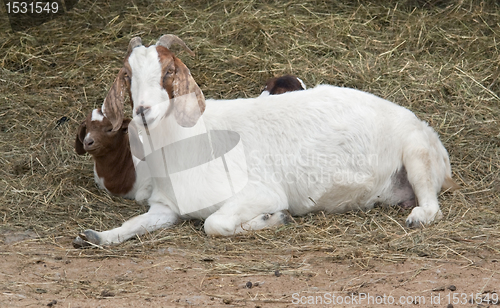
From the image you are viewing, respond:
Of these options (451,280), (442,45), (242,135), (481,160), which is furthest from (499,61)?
(451,280)

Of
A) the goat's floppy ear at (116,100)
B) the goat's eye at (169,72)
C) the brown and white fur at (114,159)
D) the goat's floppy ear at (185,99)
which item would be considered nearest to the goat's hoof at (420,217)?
the goat's floppy ear at (185,99)

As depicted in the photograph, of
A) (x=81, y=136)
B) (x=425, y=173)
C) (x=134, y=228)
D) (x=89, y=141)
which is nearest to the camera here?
(x=134, y=228)

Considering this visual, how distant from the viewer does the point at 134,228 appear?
480cm

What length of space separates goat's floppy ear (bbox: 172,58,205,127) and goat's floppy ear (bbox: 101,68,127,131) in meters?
0.36

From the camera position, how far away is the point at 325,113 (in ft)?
17.0

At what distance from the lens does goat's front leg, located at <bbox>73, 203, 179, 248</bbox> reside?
4.60 metres

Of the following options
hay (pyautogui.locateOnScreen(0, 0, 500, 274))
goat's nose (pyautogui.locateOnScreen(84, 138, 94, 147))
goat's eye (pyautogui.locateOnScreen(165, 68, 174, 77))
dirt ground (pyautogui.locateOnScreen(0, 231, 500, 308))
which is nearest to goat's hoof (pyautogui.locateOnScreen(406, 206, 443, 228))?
hay (pyautogui.locateOnScreen(0, 0, 500, 274))

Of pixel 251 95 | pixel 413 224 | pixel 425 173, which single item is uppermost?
pixel 251 95

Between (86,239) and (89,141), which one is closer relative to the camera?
(86,239)

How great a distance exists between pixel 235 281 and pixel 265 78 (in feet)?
11.1

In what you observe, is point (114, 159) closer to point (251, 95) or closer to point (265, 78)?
point (251, 95)

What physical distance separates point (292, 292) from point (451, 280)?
88 cm

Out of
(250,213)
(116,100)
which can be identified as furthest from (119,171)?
(250,213)

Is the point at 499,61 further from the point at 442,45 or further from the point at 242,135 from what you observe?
the point at 242,135
